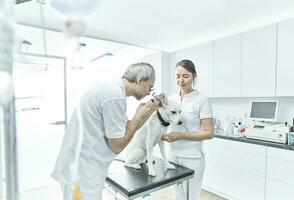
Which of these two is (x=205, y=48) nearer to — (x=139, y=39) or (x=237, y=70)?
(x=237, y=70)

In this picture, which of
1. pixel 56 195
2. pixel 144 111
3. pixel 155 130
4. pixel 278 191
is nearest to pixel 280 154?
pixel 278 191

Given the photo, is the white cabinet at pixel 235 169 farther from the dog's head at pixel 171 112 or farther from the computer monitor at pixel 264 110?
the dog's head at pixel 171 112

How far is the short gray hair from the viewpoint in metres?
1.10

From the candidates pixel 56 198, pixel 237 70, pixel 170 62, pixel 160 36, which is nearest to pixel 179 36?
pixel 160 36

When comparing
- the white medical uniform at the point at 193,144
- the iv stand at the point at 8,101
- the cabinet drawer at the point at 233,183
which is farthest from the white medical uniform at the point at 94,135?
the cabinet drawer at the point at 233,183

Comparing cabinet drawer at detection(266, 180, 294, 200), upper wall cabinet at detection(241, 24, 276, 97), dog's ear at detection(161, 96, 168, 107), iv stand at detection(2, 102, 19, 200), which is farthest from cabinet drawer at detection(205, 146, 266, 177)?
iv stand at detection(2, 102, 19, 200)

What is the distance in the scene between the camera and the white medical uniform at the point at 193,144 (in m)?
1.50

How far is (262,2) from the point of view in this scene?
2061mm

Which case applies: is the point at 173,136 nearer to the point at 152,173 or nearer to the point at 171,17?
the point at 152,173

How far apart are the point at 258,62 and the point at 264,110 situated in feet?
1.78

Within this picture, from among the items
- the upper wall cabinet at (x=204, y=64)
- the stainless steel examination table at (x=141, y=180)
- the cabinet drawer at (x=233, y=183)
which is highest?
the upper wall cabinet at (x=204, y=64)

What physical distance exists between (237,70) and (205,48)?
0.59m

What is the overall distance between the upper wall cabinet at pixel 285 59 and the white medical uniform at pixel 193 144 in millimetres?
1216

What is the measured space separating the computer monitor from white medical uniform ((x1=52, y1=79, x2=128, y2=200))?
78.1 inches
